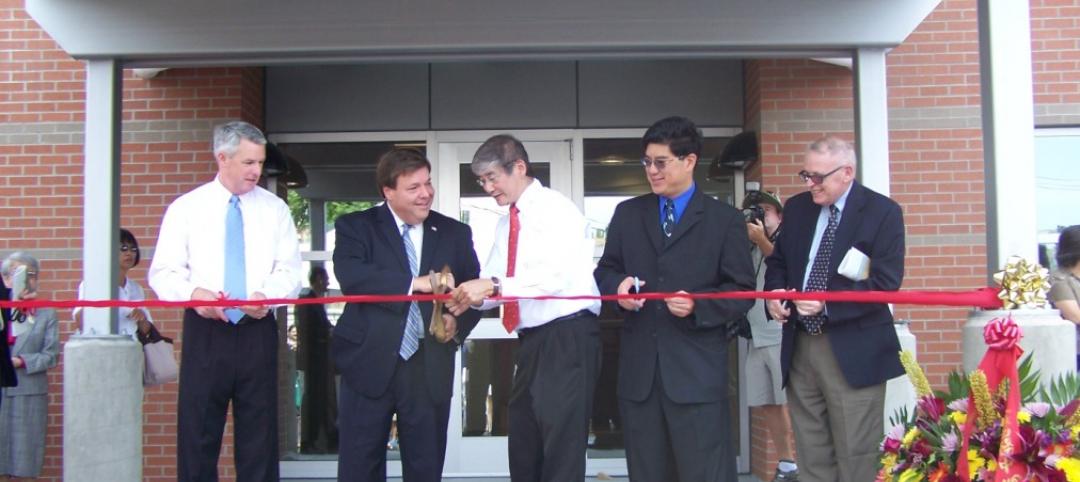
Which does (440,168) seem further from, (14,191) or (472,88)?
(14,191)

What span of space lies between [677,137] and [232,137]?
204 cm

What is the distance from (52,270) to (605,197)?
4.02m

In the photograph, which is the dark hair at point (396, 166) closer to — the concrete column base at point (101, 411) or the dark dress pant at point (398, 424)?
the dark dress pant at point (398, 424)

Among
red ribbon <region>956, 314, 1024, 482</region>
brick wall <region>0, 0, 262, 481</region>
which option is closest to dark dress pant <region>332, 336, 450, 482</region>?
red ribbon <region>956, 314, 1024, 482</region>

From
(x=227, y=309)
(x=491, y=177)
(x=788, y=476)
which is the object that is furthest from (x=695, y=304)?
(x=788, y=476)

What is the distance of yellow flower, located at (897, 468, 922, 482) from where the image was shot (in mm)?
3412

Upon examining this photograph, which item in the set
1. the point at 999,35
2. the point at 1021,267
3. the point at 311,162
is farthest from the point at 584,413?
the point at 311,162

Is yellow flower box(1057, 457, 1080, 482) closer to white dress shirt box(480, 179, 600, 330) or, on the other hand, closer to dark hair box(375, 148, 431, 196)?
white dress shirt box(480, 179, 600, 330)

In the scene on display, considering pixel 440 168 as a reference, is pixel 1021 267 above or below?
below

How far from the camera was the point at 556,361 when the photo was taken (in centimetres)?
459

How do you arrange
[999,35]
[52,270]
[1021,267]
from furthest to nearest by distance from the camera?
1. [52,270]
2. [999,35]
3. [1021,267]

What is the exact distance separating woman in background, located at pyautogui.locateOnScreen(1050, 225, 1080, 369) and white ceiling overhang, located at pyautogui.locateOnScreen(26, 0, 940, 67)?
1.79 meters

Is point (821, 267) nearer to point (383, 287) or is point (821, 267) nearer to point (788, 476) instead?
point (383, 287)

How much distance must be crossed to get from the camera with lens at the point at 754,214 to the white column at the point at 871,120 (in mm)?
1045
